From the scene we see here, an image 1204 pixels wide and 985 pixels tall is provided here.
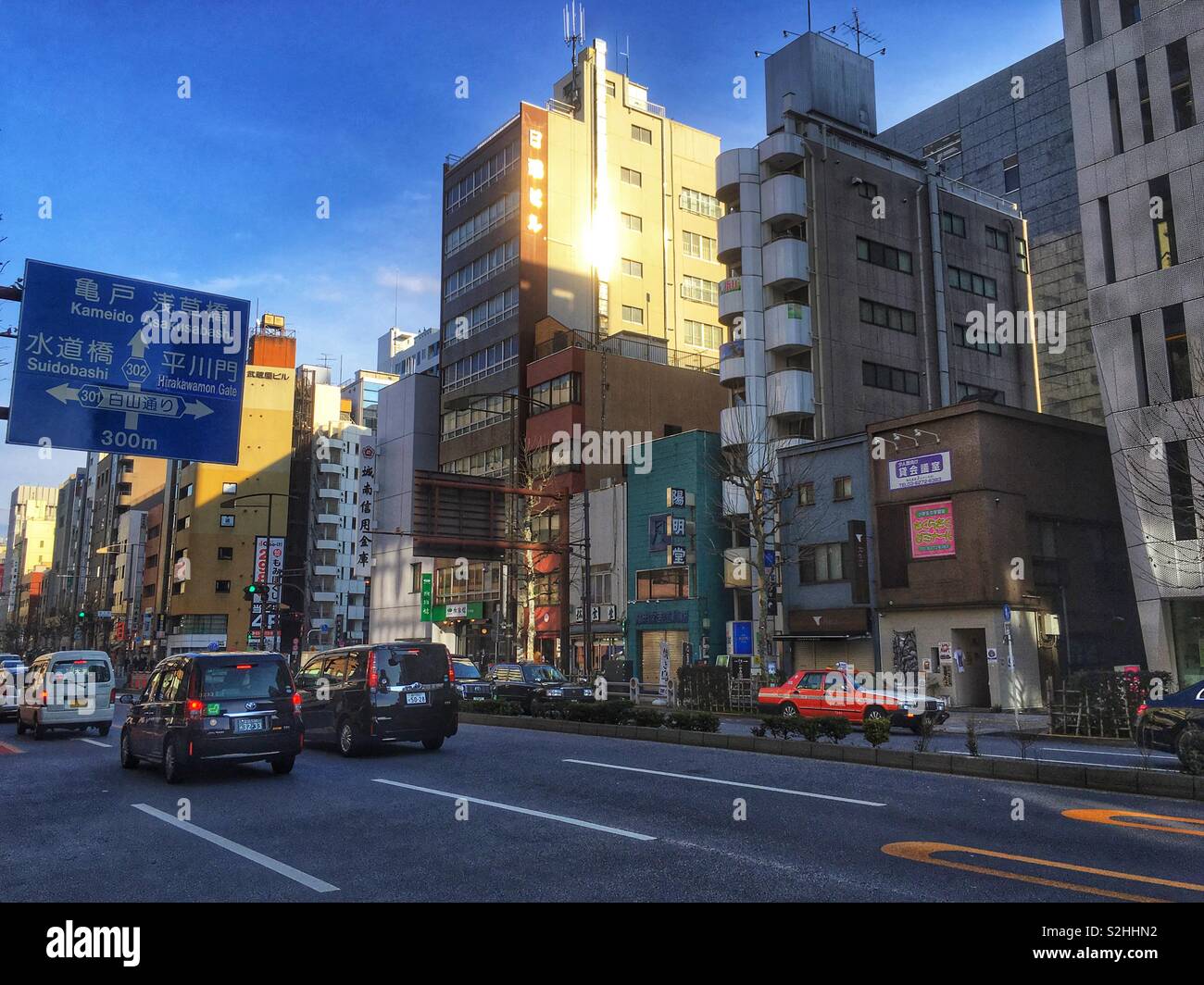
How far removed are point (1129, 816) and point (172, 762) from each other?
39.6 ft

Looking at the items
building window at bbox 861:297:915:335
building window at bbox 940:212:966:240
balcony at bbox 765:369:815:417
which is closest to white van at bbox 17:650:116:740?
balcony at bbox 765:369:815:417

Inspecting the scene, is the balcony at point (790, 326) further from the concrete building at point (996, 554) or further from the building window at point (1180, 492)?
the building window at point (1180, 492)

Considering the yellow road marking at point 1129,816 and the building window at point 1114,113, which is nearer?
the yellow road marking at point 1129,816

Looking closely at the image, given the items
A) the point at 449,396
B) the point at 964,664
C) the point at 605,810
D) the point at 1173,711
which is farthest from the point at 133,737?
the point at 449,396

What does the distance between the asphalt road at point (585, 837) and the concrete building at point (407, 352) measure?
98856 mm

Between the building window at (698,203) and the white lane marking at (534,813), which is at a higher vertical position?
the building window at (698,203)

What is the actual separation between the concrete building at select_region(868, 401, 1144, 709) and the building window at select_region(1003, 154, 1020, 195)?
30314mm

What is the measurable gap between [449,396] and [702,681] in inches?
1653

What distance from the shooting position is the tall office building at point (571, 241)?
2463 inches

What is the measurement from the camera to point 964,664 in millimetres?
33031

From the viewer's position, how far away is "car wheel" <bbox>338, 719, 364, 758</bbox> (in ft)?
54.2

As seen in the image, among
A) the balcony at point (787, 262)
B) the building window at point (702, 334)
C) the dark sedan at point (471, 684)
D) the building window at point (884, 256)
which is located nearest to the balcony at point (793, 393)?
the balcony at point (787, 262)

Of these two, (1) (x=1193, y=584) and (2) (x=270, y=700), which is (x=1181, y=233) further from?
(2) (x=270, y=700)

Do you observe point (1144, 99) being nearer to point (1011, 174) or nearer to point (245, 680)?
point (245, 680)
